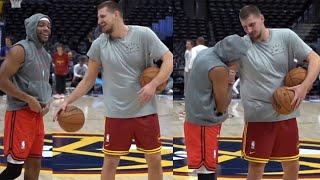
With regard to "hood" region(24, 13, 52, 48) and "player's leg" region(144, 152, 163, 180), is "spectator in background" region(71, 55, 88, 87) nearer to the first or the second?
"hood" region(24, 13, 52, 48)

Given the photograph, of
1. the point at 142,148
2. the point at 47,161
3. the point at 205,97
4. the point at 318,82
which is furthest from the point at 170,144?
the point at 318,82

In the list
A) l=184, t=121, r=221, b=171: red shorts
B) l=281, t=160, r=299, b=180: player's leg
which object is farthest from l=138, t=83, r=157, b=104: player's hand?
l=281, t=160, r=299, b=180: player's leg

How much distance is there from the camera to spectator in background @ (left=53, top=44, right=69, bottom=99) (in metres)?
10.9

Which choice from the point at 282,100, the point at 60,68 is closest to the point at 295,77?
the point at 282,100

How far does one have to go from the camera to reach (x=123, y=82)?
148 inches

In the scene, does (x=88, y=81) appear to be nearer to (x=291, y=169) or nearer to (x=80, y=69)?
(x=291, y=169)

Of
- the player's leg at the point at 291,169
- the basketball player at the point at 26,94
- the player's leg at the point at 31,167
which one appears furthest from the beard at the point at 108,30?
the player's leg at the point at 291,169

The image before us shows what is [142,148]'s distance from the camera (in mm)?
3863

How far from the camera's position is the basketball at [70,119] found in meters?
3.85

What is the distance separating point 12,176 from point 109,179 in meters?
0.74

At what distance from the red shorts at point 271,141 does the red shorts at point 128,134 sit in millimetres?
683

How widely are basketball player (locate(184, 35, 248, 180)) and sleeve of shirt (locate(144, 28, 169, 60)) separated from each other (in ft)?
0.93

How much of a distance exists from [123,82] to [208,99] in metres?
0.63

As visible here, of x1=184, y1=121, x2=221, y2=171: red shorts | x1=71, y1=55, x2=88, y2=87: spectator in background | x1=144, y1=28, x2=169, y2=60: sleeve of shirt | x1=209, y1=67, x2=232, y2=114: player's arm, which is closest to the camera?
x1=209, y1=67, x2=232, y2=114: player's arm
